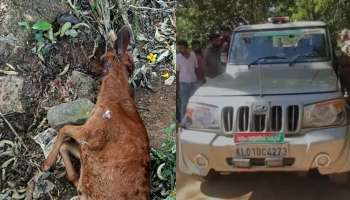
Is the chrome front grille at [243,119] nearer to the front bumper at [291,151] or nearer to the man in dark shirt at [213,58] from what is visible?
the front bumper at [291,151]

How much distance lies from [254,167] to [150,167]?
674 millimetres

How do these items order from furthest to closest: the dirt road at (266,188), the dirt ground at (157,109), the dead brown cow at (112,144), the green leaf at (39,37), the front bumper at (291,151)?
the green leaf at (39,37) → the dirt ground at (157,109) → the dead brown cow at (112,144) → the dirt road at (266,188) → the front bumper at (291,151)

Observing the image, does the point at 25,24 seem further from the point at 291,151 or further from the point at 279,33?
the point at 291,151

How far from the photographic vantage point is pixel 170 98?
13.1 ft

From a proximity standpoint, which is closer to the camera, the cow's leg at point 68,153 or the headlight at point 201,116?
the headlight at point 201,116

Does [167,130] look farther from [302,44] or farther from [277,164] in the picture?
[302,44]

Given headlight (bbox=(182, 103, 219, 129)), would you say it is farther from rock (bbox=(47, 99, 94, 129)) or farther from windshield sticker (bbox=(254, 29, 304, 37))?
rock (bbox=(47, 99, 94, 129))

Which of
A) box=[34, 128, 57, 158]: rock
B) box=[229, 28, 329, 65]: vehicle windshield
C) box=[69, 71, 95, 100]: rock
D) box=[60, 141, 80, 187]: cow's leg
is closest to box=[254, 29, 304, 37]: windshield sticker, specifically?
box=[229, 28, 329, 65]: vehicle windshield

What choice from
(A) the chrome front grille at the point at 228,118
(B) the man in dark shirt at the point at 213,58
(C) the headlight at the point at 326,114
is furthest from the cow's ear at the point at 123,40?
(C) the headlight at the point at 326,114

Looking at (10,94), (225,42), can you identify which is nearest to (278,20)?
(225,42)

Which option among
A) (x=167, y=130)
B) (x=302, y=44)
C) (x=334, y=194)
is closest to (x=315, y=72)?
(x=302, y=44)

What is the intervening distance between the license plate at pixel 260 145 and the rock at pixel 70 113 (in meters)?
0.99

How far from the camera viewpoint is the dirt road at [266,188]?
3.78 meters

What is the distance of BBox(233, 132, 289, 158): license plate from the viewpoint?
3.69 meters
